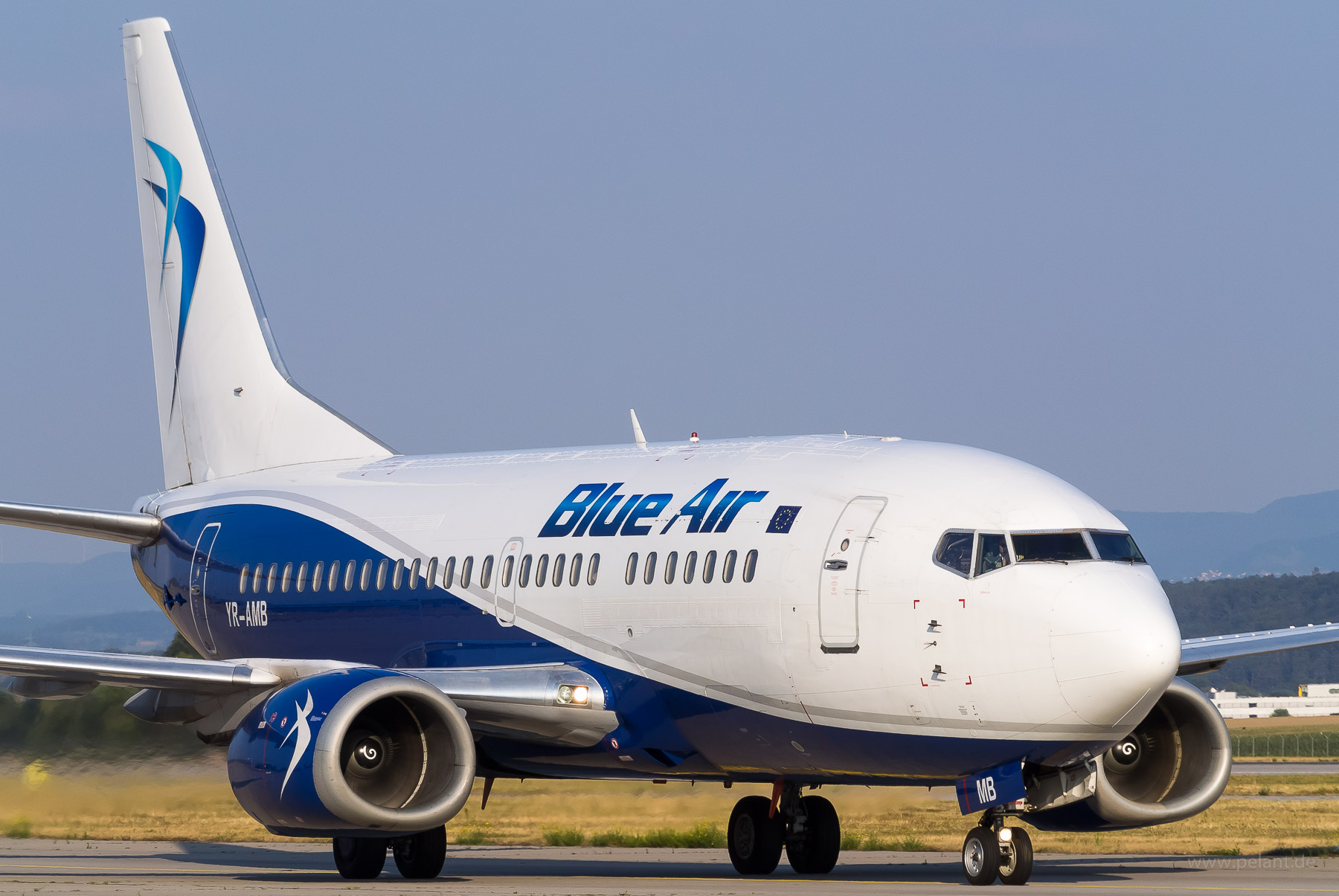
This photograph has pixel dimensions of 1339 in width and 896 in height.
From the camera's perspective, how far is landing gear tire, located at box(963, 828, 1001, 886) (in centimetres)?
1559

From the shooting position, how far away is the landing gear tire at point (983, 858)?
15.6 m

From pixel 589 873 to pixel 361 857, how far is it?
2.41m

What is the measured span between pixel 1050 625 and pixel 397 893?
6.07m

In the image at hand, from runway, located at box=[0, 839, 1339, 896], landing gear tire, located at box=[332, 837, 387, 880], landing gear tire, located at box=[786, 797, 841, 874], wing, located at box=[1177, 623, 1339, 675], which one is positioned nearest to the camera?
runway, located at box=[0, 839, 1339, 896]

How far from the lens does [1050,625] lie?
48.5ft

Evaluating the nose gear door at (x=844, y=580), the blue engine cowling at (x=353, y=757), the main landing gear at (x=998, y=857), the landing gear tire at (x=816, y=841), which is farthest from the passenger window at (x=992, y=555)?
the landing gear tire at (x=816, y=841)

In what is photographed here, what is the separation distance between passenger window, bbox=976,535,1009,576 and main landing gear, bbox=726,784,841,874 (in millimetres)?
5771

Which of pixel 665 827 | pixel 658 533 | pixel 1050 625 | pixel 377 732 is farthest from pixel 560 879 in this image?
pixel 665 827

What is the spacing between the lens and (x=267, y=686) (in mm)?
19766

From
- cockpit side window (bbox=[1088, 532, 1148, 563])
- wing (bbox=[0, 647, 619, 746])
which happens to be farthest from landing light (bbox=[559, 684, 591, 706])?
cockpit side window (bbox=[1088, 532, 1148, 563])

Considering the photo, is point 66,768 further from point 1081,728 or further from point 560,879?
point 1081,728

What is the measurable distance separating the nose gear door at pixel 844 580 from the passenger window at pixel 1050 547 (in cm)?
136

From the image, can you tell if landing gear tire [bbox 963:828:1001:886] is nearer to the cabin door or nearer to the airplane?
the airplane

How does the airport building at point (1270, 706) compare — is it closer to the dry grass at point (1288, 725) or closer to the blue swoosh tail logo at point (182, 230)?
the dry grass at point (1288, 725)
